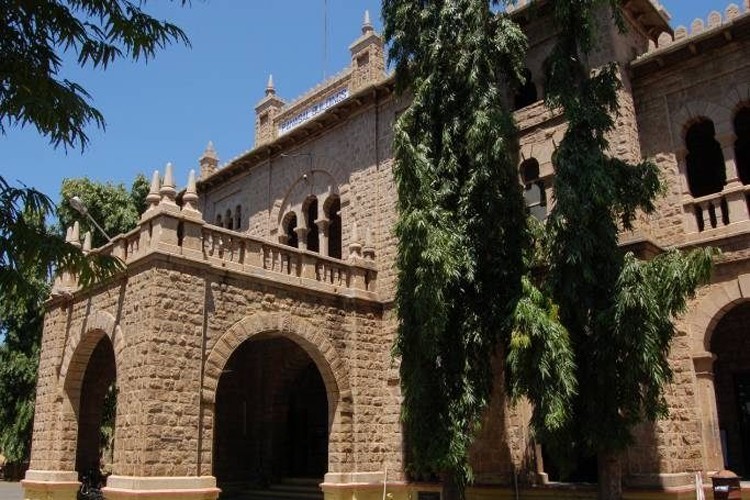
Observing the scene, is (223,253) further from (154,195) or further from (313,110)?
(313,110)

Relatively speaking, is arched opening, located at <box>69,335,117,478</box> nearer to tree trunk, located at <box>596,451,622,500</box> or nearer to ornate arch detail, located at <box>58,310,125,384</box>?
ornate arch detail, located at <box>58,310,125,384</box>

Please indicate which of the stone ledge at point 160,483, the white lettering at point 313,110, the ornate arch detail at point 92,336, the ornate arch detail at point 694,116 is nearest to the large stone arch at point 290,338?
the stone ledge at point 160,483

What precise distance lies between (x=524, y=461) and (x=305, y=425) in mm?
7009

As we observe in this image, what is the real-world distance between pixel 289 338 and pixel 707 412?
7.75 meters

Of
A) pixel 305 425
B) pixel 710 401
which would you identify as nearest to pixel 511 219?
pixel 710 401

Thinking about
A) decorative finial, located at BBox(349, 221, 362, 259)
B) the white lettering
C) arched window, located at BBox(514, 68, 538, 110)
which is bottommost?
decorative finial, located at BBox(349, 221, 362, 259)

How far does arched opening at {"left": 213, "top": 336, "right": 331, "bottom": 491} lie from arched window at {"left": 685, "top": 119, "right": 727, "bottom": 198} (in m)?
9.99

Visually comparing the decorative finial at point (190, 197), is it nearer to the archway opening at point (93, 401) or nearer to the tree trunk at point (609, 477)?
the archway opening at point (93, 401)

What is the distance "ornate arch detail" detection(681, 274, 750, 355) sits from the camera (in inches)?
A: 473

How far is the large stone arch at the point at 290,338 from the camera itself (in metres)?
12.5

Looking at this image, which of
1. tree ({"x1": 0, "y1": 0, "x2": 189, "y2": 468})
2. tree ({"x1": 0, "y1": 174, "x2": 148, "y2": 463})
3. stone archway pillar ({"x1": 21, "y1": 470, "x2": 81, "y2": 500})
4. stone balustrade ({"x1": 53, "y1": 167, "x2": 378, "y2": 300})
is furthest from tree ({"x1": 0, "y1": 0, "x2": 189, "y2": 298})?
tree ({"x1": 0, "y1": 174, "x2": 148, "y2": 463})

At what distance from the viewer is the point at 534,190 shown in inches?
581

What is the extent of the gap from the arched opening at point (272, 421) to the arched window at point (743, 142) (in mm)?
11058

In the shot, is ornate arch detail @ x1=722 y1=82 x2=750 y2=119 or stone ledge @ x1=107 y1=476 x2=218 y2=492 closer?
stone ledge @ x1=107 y1=476 x2=218 y2=492
